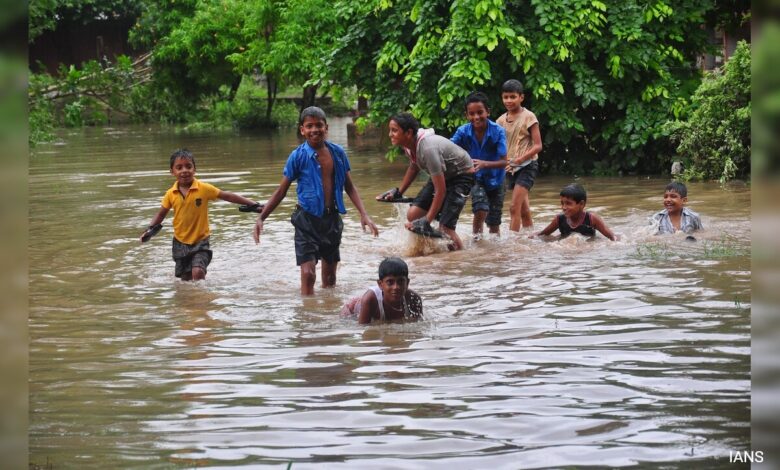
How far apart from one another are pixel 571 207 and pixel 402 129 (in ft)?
6.25

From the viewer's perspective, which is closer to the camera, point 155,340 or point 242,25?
point 155,340

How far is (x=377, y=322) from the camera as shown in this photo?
7.16 m

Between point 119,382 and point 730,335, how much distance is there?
368 centimetres

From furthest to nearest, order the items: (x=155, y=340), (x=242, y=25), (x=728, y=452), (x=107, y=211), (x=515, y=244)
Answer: (x=242, y=25) → (x=107, y=211) → (x=515, y=244) → (x=155, y=340) → (x=728, y=452)

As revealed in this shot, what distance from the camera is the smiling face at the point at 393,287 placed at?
696cm

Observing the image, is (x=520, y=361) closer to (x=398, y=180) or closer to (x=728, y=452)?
(x=728, y=452)

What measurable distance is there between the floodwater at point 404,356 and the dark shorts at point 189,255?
15 centimetres

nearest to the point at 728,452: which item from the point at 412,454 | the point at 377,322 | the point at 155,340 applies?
the point at 412,454

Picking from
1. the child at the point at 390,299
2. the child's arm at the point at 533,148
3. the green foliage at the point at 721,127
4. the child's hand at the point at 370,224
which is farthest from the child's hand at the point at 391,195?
the green foliage at the point at 721,127

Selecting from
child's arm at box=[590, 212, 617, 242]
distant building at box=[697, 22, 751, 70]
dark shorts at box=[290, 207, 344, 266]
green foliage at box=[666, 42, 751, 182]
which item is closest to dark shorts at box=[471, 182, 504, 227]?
child's arm at box=[590, 212, 617, 242]

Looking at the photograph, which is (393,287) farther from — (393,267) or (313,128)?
(313,128)

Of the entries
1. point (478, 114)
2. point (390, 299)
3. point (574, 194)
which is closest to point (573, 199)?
point (574, 194)

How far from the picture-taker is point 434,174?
991 centimetres

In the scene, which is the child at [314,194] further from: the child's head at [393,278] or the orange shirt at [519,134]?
the orange shirt at [519,134]
